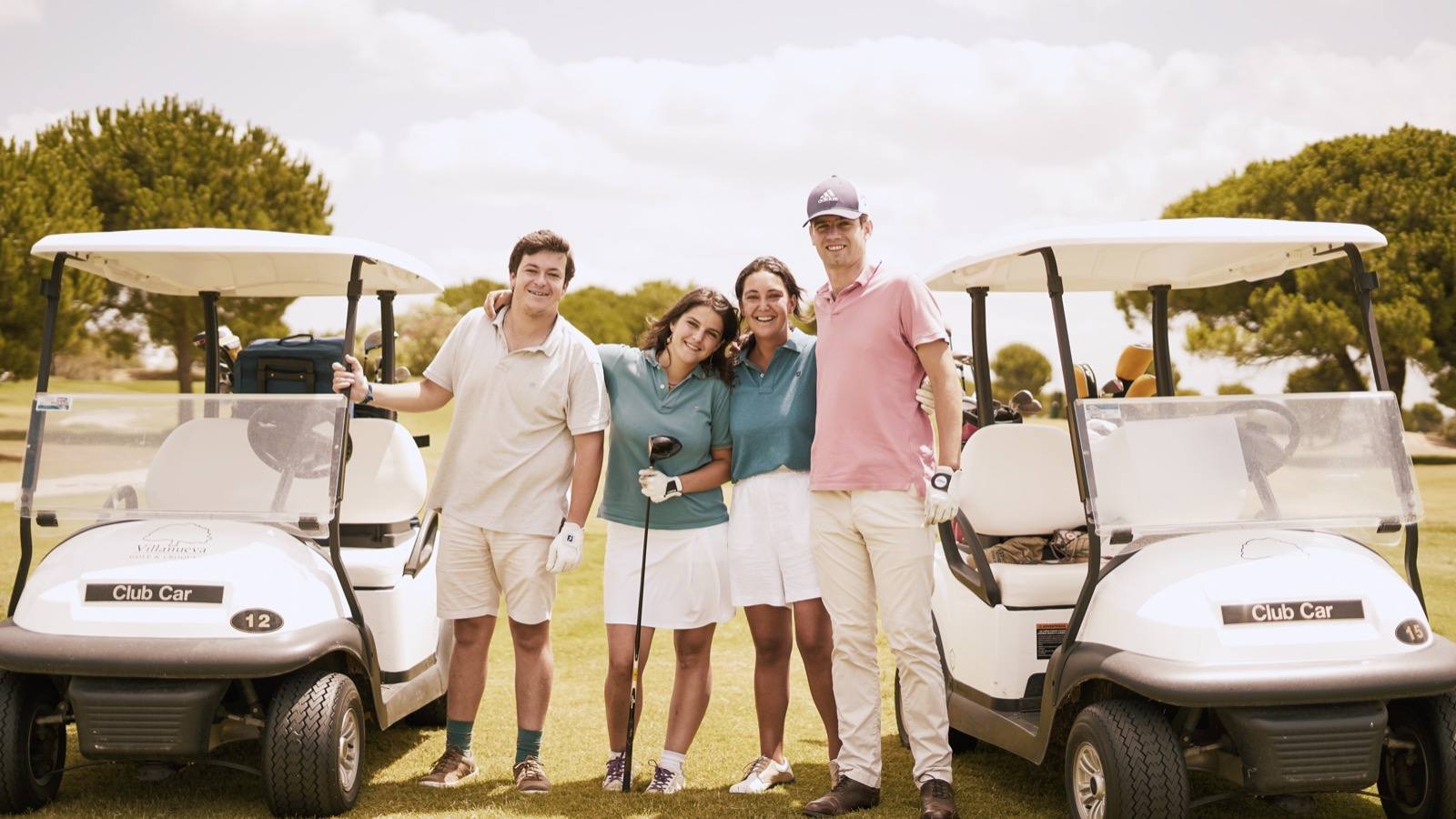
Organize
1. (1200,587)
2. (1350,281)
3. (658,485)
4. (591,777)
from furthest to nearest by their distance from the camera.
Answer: (1350,281) → (591,777) → (658,485) → (1200,587)

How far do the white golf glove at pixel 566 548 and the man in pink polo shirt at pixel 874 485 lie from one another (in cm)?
82

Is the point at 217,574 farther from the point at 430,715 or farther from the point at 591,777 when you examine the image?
the point at 430,715

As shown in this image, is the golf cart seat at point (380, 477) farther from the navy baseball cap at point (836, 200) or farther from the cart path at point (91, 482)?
the navy baseball cap at point (836, 200)

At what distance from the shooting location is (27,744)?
381 centimetres

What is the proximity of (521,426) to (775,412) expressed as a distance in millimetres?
912

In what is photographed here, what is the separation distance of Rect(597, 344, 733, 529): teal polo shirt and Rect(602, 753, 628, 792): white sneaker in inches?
33.6

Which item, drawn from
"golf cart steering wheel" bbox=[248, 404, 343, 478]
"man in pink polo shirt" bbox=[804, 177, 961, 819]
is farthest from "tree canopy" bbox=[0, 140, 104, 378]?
"man in pink polo shirt" bbox=[804, 177, 961, 819]

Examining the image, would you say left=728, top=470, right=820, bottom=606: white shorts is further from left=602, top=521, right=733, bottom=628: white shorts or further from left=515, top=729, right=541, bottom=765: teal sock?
left=515, top=729, right=541, bottom=765: teal sock

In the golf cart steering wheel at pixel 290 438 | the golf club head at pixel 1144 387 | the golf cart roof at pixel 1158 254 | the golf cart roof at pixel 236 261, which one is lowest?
the golf cart steering wheel at pixel 290 438

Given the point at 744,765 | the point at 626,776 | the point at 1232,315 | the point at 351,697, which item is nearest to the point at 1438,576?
the point at 744,765

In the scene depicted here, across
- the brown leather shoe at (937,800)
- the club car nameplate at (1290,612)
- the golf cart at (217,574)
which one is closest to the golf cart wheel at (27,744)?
the golf cart at (217,574)

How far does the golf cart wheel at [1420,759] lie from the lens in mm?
3379

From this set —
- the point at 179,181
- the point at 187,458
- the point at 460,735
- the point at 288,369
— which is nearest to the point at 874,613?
the point at 460,735

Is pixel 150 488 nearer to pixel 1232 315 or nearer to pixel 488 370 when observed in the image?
pixel 488 370
